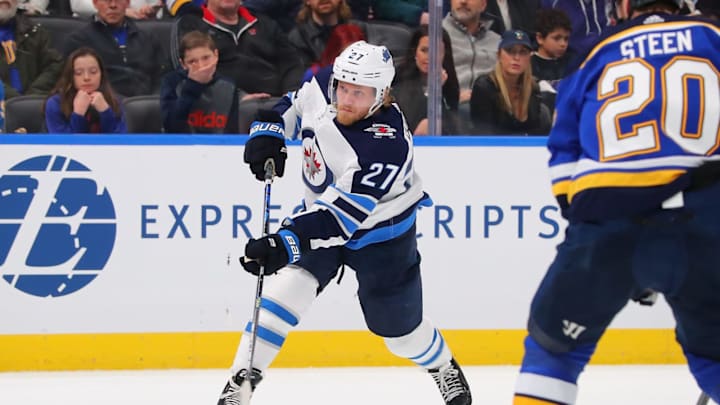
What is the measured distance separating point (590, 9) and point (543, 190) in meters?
0.79

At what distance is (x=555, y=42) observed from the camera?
15.7 ft

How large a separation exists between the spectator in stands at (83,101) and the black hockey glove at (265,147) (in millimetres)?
1201

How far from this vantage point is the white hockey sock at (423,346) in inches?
143

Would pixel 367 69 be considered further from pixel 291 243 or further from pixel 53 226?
pixel 53 226

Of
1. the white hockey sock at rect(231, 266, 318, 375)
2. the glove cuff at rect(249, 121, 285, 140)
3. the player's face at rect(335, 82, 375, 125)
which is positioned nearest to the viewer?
the player's face at rect(335, 82, 375, 125)

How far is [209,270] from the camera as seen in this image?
455cm

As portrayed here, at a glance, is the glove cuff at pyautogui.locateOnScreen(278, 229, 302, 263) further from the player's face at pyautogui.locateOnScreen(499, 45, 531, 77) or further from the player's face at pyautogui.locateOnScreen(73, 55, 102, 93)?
→ the player's face at pyautogui.locateOnScreen(499, 45, 531, 77)

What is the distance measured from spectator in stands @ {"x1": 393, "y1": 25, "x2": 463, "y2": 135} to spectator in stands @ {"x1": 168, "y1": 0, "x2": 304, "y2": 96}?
0.44 meters

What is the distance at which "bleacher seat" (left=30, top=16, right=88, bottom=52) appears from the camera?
15.5ft

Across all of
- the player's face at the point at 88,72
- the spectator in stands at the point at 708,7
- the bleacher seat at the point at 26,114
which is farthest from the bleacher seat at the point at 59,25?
the spectator in stands at the point at 708,7

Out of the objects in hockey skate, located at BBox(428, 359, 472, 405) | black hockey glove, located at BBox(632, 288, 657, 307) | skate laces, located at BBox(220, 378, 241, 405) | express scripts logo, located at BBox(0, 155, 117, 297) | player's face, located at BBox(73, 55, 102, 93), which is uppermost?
player's face, located at BBox(73, 55, 102, 93)

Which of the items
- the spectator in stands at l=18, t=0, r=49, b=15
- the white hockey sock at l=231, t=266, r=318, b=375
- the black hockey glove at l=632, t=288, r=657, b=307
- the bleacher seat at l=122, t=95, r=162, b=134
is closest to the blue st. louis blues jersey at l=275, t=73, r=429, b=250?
the white hockey sock at l=231, t=266, r=318, b=375

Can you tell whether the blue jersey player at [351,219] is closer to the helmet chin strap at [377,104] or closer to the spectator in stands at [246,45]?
the helmet chin strap at [377,104]

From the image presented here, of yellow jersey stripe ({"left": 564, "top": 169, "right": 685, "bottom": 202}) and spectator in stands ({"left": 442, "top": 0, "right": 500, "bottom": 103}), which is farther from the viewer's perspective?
spectator in stands ({"left": 442, "top": 0, "right": 500, "bottom": 103})
